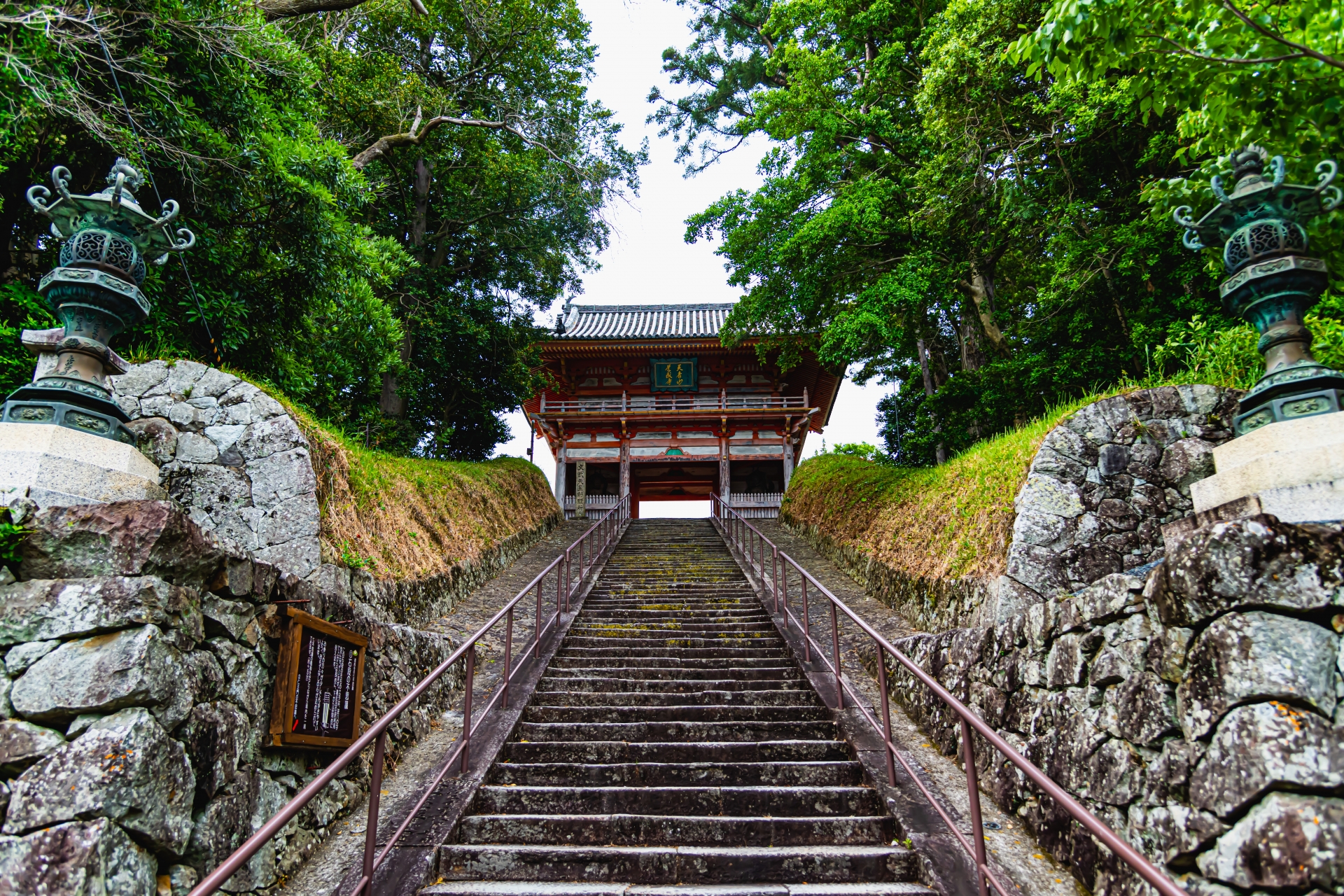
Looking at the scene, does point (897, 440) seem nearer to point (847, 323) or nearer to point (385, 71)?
point (847, 323)

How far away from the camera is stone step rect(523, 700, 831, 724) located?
475cm

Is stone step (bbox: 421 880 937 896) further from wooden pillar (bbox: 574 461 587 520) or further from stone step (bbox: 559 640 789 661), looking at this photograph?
wooden pillar (bbox: 574 461 587 520)

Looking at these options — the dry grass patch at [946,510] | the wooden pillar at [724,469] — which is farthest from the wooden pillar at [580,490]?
the dry grass patch at [946,510]

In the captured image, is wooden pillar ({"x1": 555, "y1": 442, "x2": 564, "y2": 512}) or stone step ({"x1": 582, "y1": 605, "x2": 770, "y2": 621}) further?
wooden pillar ({"x1": 555, "y1": 442, "x2": 564, "y2": 512})

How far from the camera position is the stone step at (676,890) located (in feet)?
9.32

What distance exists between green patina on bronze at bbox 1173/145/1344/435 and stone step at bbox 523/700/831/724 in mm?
3267

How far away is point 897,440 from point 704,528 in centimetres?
560

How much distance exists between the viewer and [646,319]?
971 inches

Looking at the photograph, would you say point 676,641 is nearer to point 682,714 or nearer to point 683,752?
point 682,714

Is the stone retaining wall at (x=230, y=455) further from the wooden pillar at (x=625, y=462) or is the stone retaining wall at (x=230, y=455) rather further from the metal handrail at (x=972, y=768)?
the wooden pillar at (x=625, y=462)

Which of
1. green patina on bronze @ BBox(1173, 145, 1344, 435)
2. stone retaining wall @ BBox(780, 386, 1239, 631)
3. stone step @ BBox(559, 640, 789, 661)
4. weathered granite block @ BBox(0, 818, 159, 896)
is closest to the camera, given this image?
weathered granite block @ BBox(0, 818, 159, 896)

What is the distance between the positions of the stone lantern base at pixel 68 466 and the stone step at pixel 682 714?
295 centimetres

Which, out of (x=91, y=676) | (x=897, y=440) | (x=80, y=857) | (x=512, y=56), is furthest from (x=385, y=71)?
(x=897, y=440)

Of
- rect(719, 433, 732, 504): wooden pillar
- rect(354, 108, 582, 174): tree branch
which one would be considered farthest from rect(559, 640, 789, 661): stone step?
rect(719, 433, 732, 504): wooden pillar
